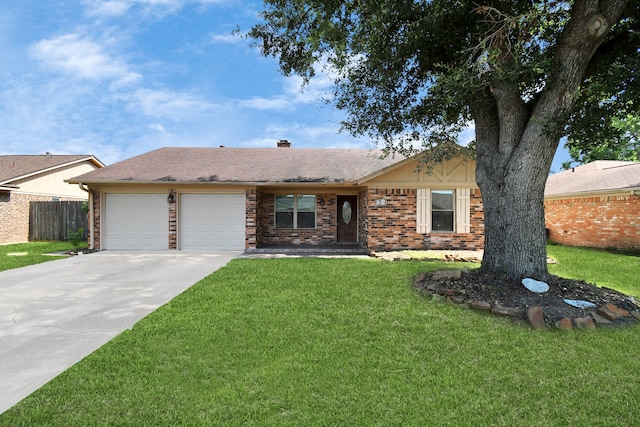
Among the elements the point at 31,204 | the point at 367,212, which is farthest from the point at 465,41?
the point at 31,204

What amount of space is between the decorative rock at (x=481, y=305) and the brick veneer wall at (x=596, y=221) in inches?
431

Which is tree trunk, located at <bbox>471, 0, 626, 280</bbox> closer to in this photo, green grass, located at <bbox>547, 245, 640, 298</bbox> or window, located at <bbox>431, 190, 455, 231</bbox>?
green grass, located at <bbox>547, 245, 640, 298</bbox>

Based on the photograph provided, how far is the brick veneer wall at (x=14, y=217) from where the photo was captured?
14.6 meters

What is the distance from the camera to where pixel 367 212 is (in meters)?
11.2

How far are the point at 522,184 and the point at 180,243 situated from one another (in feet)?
34.9

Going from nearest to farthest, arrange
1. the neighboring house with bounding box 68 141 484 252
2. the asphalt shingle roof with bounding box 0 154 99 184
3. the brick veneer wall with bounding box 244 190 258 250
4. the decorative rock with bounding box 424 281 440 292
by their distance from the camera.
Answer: the decorative rock with bounding box 424 281 440 292 → the neighboring house with bounding box 68 141 484 252 → the brick veneer wall with bounding box 244 190 258 250 → the asphalt shingle roof with bounding box 0 154 99 184

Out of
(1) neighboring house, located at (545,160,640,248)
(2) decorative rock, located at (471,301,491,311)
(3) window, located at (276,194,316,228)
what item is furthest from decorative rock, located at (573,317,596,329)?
(1) neighboring house, located at (545,160,640,248)

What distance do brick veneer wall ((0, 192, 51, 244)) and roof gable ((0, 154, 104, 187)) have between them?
727 millimetres

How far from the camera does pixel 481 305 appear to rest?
5.07 m

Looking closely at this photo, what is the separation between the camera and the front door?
44.9 ft

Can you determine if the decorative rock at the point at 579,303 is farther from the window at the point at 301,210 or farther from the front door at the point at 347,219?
the window at the point at 301,210

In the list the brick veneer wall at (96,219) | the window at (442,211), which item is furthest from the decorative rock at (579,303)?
the brick veneer wall at (96,219)

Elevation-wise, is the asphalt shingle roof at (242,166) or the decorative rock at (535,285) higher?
Result: the asphalt shingle roof at (242,166)

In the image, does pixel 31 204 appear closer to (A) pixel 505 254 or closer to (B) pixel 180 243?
(B) pixel 180 243
